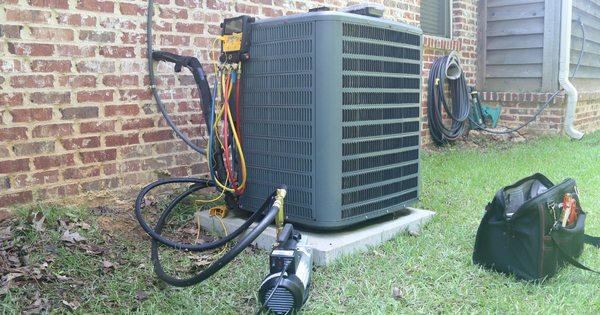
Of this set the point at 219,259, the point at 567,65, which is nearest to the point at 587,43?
the point at 567,65

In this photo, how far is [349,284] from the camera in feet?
6.99

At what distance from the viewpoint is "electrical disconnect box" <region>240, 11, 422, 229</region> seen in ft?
7.73

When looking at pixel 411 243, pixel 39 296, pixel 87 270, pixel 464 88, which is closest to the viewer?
pixel 39 296

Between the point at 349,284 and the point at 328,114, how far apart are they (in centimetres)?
72

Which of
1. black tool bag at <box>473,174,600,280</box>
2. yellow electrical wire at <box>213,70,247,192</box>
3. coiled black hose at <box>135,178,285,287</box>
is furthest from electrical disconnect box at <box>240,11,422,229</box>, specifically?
black tool bag at <box>473,174,600,280</box>

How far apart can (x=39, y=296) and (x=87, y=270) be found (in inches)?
9.9

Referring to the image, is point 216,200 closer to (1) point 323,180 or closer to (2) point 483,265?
(1) point 323,180

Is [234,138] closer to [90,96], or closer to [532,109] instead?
[90,96]

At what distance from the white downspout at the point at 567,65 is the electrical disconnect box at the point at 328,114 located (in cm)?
410

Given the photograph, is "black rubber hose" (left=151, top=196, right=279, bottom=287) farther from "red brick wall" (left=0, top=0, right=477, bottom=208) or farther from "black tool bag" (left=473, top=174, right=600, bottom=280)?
"black tool bag" (left=473, top=174, right=600, bottom=280)

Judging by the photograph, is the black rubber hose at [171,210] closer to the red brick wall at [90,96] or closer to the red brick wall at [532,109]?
the red brick wall at [90,96]

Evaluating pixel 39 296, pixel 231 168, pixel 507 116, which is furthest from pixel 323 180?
pixel 507 116

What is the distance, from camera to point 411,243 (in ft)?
8.53

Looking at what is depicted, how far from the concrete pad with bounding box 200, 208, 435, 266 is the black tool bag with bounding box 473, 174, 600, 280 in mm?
455
